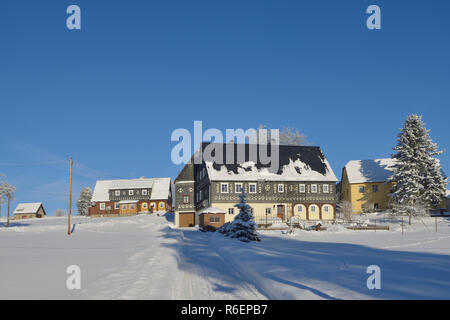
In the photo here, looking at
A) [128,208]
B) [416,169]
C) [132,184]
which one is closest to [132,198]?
[128,208]

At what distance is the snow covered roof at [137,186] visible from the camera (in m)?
79.6

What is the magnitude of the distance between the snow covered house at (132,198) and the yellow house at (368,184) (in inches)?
1451

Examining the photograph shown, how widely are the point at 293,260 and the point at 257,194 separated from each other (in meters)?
32.5

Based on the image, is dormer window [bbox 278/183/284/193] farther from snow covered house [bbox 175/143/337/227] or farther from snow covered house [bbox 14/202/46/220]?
snow covered house [bbox 14/202/46/220]

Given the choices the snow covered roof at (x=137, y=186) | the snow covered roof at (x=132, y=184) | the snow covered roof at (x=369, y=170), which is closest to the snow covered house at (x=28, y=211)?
the snow covered roof at (x=137, y=186)

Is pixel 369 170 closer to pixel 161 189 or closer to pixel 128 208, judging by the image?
pixel 161 189

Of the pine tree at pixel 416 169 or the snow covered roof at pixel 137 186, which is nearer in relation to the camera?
the pine tree at pixel 416 169

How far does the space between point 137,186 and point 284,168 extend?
39611mm

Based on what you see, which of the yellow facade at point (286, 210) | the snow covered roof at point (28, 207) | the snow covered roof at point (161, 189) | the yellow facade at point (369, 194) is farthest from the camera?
the snow covered roof at point (28, 207)

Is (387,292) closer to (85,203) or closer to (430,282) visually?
(430,282)

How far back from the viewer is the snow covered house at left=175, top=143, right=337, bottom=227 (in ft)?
158

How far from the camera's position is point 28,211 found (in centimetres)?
9531

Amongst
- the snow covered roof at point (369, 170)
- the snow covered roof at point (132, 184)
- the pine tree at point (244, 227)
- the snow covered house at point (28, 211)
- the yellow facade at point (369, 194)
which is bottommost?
the snow covered house at point (28, 211)

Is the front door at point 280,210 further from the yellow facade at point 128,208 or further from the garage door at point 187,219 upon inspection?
the yellow facade at point 128,208
